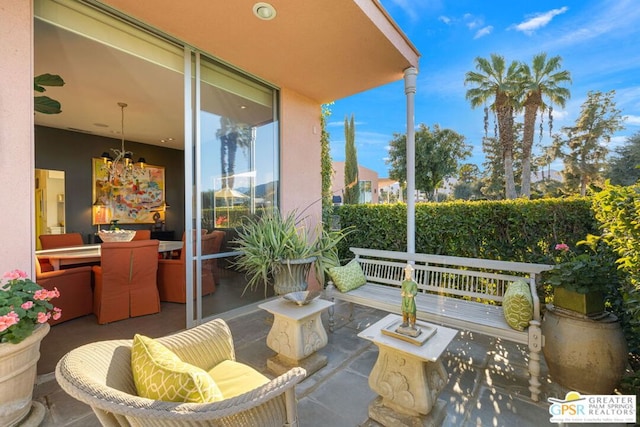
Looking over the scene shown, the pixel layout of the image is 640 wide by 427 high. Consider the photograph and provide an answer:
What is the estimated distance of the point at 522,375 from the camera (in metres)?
2.11

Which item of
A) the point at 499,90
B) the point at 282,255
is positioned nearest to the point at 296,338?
the point at 282,255

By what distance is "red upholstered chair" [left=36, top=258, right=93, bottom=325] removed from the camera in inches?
117

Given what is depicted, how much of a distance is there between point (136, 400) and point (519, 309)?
2309 millimetres

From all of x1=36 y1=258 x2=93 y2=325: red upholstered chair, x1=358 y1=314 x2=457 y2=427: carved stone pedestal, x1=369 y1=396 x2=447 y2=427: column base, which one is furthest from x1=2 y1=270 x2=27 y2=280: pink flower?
x1=369 y1=396 x2=447 y2=427: column base

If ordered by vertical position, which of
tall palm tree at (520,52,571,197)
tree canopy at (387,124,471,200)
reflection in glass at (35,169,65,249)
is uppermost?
tall palm tree at (520,52,571,197)

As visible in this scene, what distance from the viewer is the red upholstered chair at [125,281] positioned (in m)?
3.04

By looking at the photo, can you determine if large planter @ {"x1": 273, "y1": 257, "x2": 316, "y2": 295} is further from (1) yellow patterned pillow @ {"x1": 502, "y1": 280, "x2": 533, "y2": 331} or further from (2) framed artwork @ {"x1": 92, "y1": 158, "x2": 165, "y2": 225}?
(2) framed artwork @ {"x1": 92, "y1": 158, "x2": 165, "y2": 225}

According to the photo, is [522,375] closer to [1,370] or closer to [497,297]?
[497,297]

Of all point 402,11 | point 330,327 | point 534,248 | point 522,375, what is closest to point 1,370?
point 330,327

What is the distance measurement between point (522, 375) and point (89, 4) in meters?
4.62

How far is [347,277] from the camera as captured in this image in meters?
3.04

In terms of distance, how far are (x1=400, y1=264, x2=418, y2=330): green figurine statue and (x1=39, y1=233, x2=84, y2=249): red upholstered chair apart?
5.15 m

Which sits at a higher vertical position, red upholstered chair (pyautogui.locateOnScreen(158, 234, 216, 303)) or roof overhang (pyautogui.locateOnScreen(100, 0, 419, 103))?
roof overhang (pyautogui.locateOnScreen(100, 0, 419, 103))

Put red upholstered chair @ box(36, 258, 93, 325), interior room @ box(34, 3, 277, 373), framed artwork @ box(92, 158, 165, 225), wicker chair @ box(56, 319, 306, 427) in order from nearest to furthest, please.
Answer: wicker chair @ box(56, 319, 306, 427)
interior room @ box(34, 3, 277, 373)
red upholstered chair @ box(36, 258, 93, 325)
framed artwork @ box(92, 158, 165, 225)
